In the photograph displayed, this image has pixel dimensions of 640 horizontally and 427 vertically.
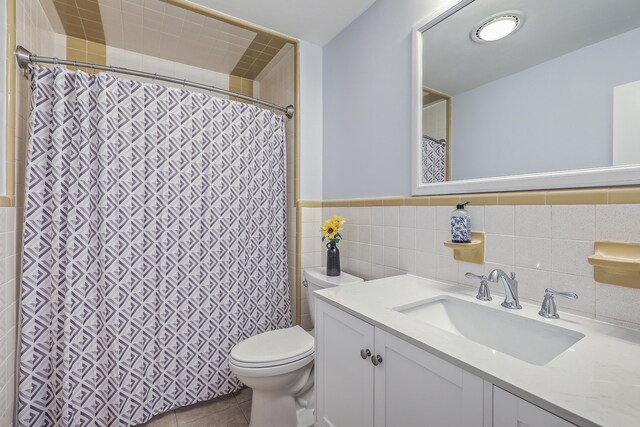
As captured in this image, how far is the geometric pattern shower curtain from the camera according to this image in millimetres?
1300

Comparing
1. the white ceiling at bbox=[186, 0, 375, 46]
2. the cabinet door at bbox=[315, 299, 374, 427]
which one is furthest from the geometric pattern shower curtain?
the cabinet door at bbox=[315, 299, 374, 427]

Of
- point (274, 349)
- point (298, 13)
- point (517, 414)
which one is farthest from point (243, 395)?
point (298, 13)

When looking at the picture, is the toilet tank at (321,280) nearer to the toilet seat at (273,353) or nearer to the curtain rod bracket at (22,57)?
the toilet seat at (273,353)

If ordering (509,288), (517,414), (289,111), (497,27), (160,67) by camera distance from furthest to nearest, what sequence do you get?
1. (160,67)
2. (289,111)
3. (497,27)
4. (509,288)
5. (517,414)

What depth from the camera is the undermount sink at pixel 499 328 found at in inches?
31.3

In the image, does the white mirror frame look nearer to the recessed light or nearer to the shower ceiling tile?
the recessed light

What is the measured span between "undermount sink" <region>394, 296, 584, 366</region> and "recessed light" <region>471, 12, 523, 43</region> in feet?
3.33

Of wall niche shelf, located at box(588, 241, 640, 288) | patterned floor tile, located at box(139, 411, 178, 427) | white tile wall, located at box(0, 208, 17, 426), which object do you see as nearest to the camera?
wall niche shelf, located at box(588, 241, 640, 288)

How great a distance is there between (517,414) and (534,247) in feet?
2.01

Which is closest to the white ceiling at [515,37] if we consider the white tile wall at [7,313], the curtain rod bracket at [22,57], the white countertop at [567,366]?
the white countertop at [567,366]

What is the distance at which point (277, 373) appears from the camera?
132 cm

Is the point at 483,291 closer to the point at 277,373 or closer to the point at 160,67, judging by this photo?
the point at 277,373

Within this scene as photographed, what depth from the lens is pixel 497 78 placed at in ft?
3.57

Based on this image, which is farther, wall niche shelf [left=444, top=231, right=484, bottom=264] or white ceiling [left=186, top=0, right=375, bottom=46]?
white ceiling [left=186, top=0, right=375, bottom=46]
